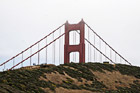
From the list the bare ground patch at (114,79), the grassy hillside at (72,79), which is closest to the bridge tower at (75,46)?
the grassy hillside at (72,79)

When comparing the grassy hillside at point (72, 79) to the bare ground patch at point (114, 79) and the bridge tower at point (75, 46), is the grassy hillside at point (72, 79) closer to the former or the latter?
the bare ground patch at point (114, 79)

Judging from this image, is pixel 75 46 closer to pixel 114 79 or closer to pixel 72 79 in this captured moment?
pixel 114 79

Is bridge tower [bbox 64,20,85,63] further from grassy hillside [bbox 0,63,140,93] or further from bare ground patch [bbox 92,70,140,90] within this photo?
bare ground patch [bbox 92,70,140,90]

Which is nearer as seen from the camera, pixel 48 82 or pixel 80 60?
pixel 48 82

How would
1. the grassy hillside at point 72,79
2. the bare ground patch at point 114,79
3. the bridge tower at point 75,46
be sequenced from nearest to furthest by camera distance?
the grassy hillside at point 72,79, the bare ground patch at point 114,79, the bridge tower at point 75,46

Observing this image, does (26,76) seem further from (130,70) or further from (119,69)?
(130,70)

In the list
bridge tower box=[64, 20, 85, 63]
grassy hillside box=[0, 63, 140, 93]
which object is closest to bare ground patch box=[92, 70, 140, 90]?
grassy hillside box=[0, 63, 140, 93]

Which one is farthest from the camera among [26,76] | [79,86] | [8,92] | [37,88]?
[79,86]

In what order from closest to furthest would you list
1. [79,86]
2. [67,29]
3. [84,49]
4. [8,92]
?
[8,92]
[79,86]
[84,49]
[67,29]

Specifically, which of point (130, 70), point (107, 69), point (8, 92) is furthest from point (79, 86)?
point (130, 70)
